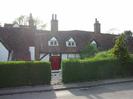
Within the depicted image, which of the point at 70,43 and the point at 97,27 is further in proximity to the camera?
the point at 97,27

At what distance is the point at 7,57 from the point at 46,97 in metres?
17.9

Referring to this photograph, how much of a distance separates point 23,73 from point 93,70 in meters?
6.06

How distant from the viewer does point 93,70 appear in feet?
81.8

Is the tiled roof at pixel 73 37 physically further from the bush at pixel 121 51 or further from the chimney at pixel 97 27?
the bush at pixel 121 51

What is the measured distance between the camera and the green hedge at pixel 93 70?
23.6 meters

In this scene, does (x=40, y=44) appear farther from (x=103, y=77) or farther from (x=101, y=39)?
(x=103, y=77)

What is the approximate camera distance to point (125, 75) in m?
27.2

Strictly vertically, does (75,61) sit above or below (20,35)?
below

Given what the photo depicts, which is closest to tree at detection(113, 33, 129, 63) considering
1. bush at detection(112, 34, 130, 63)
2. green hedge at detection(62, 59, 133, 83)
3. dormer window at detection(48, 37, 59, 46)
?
bush at detection(112, 34, 130, 63)

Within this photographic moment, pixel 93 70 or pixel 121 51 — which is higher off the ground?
pixel 121 51

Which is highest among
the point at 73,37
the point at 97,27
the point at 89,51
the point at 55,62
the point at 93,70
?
the point at 97,27

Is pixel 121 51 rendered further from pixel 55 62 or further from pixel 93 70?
pixel 55 62

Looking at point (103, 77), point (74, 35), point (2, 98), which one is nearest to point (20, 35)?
point (74, 35)

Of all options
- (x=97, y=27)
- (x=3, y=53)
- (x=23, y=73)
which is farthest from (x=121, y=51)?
(x=97, y=27)
